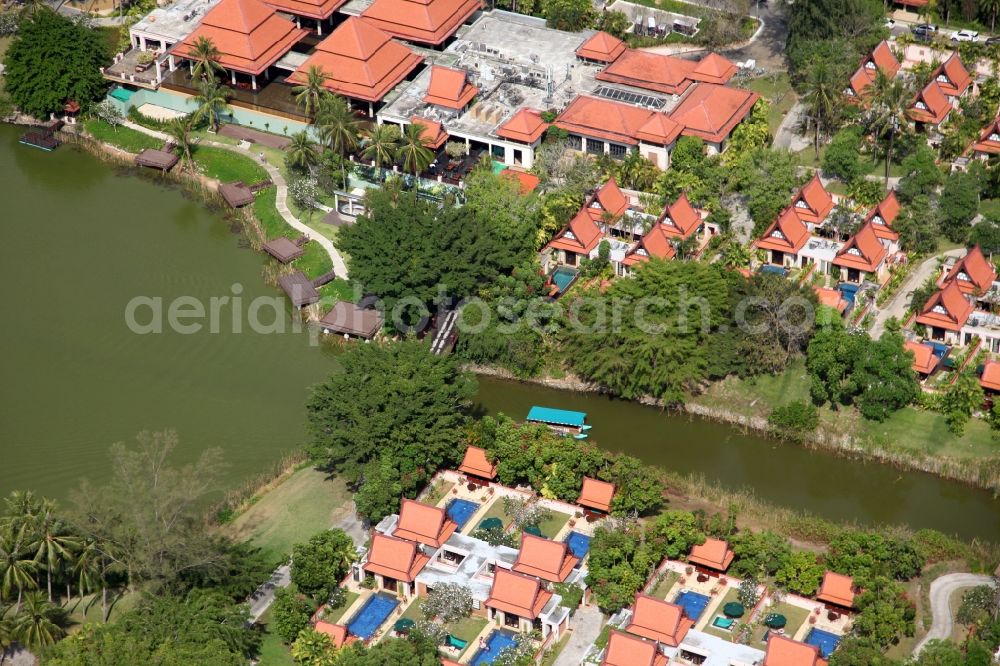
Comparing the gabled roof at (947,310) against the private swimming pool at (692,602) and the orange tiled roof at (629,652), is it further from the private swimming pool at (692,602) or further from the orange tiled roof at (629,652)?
the orange tiled roof at (629,652)

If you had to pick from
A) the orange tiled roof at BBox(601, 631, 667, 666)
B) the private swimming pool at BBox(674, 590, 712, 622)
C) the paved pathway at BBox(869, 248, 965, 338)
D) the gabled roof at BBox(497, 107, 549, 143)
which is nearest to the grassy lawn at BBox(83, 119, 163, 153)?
the gabled roof at BBox(497, 107, 549, 143)

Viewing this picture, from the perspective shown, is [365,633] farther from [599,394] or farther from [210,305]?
[210,305]

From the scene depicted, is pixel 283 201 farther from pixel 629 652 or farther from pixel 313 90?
pixel 629 652

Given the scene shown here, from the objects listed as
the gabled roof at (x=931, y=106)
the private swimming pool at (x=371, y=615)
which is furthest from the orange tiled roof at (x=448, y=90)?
the private swimming pool at (x=371, y=615)

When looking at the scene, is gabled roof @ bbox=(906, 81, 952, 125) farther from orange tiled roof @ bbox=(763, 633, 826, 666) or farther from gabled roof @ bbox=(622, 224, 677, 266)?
orange tiled roof @ bbox=(763, 633, 826, 666)

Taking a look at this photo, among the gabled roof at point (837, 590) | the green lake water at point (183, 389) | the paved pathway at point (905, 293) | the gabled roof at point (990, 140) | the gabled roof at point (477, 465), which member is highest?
the gabled roof at point (990, 140)

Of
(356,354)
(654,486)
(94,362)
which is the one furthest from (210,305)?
(654,486)
